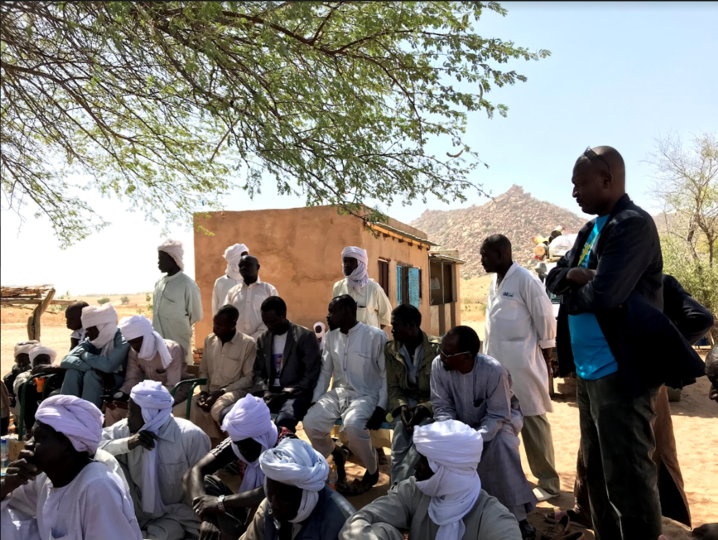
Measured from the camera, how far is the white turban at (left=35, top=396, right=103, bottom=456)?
9.02 feet

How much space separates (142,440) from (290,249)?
8733mm

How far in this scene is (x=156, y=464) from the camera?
→ 3.81m

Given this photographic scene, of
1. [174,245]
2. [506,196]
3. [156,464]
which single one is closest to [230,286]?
[174,245]

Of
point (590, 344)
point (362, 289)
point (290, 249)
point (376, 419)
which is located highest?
point (290, 249)

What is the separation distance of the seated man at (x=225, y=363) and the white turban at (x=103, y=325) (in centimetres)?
87

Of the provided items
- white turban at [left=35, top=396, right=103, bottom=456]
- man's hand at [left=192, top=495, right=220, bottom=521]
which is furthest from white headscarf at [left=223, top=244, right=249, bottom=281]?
white turban at [left=35, top=396, right=103, bottom=456]

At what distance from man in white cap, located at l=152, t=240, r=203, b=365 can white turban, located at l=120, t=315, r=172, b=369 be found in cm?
102

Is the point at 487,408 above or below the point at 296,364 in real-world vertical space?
below

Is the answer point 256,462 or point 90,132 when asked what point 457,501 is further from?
point 90,132

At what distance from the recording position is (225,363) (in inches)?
213

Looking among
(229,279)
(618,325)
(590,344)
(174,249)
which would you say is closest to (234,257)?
(229,279)

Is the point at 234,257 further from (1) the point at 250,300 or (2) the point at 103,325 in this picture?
(2) the point at 103,325

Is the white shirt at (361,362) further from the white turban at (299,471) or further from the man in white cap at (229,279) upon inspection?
the man in white cap at (229,279)

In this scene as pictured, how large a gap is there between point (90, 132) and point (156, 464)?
4.47 m
